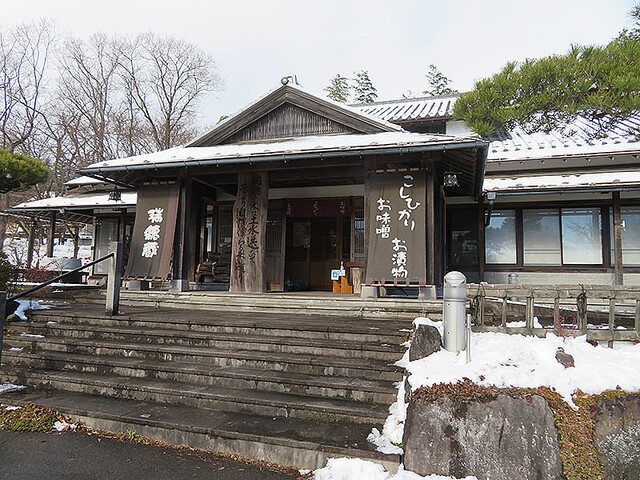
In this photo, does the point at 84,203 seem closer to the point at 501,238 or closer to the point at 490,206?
the point at 490,206

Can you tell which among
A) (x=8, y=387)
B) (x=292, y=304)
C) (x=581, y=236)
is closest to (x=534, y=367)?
(x=292, y=304)

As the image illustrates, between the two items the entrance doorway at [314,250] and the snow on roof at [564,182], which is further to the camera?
the entrance doorway at [314,250]

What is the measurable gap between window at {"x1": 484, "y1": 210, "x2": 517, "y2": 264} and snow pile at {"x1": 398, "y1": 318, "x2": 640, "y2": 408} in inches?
331

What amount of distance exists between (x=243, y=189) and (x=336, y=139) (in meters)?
2.78

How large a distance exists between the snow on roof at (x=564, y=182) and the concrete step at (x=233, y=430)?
921 centimetres

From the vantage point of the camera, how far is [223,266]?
1316cm

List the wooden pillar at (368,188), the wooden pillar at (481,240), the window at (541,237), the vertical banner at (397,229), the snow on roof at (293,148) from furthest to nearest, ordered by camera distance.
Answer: the wooden pillar at (481,240)
the window at (541,237)
the wooden pillar at (368,188)
the vertical banner at (397,229)
the snow on roof at (293,148)

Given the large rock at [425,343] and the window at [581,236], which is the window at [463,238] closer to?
the window at [581,236]

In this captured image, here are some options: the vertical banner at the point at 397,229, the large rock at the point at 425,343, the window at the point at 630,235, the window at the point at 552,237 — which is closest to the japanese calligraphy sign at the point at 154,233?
the vertical banner at the point at 397,229

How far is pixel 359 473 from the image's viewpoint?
329 centimetres

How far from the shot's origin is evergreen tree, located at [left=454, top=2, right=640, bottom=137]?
11.7m

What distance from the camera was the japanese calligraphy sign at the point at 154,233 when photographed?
10.1 metres

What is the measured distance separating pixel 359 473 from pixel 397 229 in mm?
5971

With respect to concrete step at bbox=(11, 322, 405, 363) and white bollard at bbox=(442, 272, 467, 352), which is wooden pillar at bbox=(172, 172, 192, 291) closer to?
concrete step at bbox=(11, 322, 405, 363)
